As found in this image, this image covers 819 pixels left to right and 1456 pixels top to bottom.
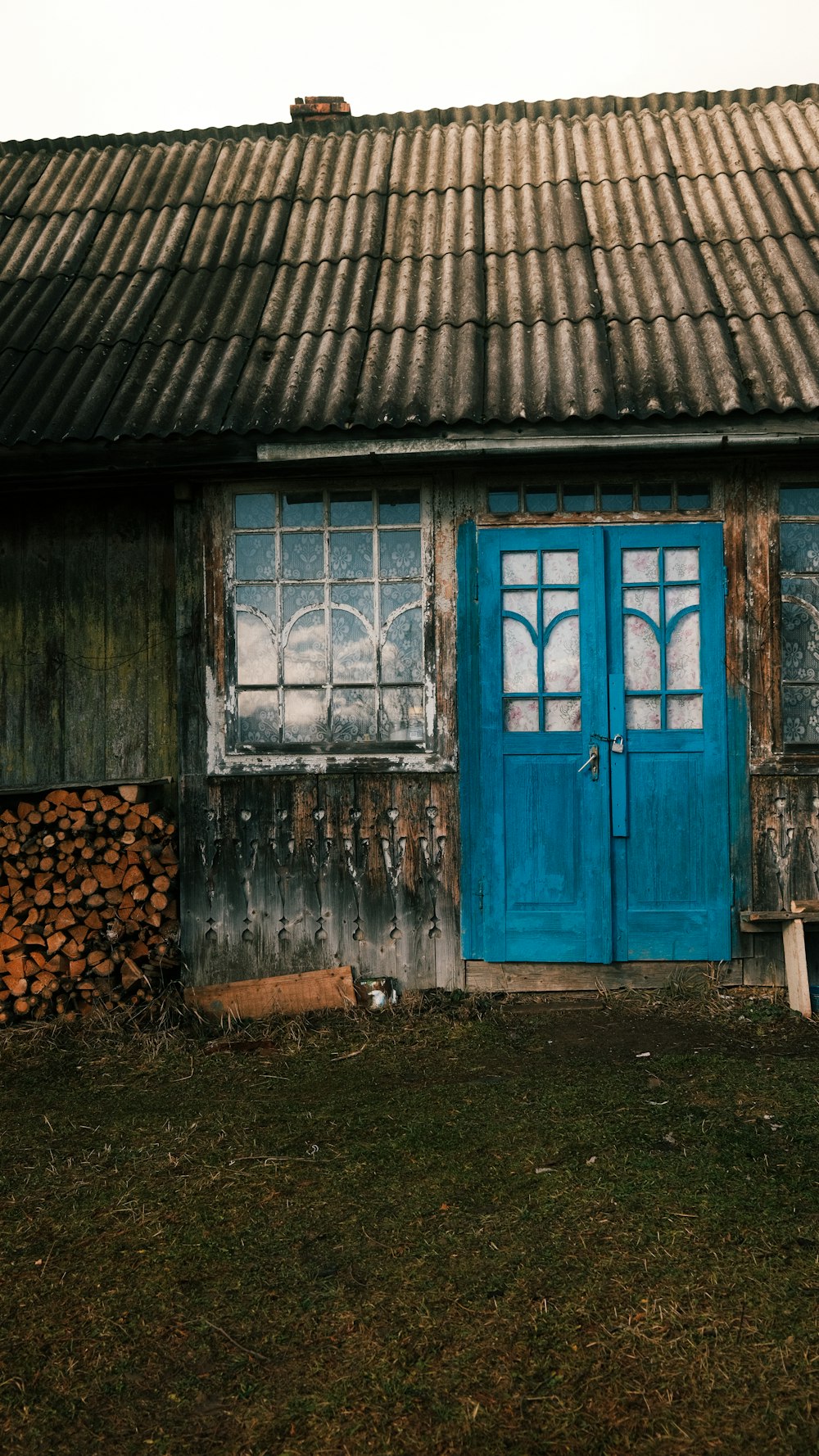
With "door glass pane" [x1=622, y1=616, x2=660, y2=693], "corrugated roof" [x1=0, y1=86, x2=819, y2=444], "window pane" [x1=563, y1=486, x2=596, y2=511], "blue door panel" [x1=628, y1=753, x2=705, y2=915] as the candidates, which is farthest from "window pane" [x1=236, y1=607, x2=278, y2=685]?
"blue door panel" [x1=628, y1=753, x2=705, y2=915]

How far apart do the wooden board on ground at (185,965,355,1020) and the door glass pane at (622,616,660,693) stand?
2.18 meters

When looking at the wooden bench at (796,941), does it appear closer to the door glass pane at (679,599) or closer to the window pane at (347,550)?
the door glass pane at (679,599)

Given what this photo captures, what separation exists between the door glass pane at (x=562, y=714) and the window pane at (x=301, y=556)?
1.47 m

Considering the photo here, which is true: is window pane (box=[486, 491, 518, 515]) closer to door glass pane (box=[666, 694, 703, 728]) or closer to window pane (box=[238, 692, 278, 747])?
door glass pane (box=[666, 694, 703, 728])

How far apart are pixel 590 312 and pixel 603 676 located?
80.3 inches

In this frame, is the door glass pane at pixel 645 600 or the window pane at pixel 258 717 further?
A: the window pane at pixel 258 717

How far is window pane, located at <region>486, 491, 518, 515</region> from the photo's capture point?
6.21 metres

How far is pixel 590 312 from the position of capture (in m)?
6.34

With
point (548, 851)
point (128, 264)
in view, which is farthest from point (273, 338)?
point (548, 851)

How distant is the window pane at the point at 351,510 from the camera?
6.25 meters

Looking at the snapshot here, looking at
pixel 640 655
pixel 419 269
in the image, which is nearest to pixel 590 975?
pixel 640 655

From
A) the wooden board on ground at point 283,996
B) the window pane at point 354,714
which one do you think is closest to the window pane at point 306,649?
the window pane at point 354,714

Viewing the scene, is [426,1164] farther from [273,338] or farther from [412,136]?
[412,136]

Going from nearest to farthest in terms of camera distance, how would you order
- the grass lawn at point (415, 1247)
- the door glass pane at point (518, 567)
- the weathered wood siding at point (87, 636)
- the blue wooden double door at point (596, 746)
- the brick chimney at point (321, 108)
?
the grass lawn at point (415, 1247), the blue wooden double door at point (596, 746), the door glass pane at point (518, 567), the weathered wood siding at point (87, 636), the brick chimney at point (321, 108)
